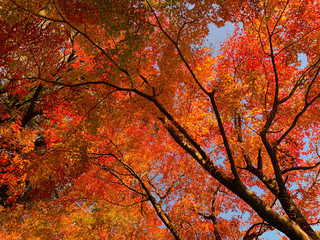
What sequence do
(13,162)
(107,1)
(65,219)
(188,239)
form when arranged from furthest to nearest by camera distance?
(65,219) < (13,162) < (188,239) < (107,1)

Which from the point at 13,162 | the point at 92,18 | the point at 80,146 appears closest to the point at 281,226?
the point at 80,146

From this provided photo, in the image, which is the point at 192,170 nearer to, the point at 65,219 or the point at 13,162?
the point at 65,219

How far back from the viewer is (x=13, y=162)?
9523mm

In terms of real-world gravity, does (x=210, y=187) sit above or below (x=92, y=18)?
below

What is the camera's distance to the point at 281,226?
158 inches

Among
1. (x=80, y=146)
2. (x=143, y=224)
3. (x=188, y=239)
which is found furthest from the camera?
(x=143, y=224)

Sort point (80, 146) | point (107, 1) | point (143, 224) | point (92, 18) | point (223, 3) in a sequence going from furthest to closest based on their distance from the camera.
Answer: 1. point (143, 224)
2. point (80, 146)
3. point (223, 3)
4. point (92, 18)
5. point (107, 1)

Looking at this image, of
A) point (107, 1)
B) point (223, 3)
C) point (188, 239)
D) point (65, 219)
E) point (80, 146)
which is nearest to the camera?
point (107, 1)

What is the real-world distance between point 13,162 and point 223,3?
38.3 feet

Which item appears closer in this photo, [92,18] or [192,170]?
[92,18]

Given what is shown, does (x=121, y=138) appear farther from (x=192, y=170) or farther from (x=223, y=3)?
(x=223, y=3)

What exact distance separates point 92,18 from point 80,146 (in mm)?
3614

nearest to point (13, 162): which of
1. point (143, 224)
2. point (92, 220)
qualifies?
point (92, 220)

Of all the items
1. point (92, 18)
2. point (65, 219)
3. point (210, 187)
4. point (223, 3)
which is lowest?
point (65, 219)
